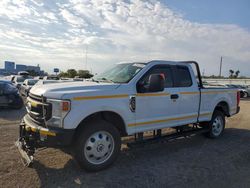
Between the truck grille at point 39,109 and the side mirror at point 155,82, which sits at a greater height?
the side mirror at point 155,82

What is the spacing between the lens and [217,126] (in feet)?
27.0

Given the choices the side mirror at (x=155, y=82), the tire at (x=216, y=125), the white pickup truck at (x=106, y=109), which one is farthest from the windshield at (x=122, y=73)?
the tire at (x=216, y=125)

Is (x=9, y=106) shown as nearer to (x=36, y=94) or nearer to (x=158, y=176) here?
(x=36, y=94)

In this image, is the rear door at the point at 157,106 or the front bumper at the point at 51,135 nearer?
the front bumper at the point at 51,135

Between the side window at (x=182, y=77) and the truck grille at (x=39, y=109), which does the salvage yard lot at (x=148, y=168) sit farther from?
the side window at (x=182, y=77)

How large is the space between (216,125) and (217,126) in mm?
60

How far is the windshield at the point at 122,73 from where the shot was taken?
5.83m

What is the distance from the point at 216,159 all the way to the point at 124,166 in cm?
207

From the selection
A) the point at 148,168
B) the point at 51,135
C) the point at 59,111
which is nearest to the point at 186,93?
the point at 148,168

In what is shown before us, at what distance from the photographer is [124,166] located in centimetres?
543

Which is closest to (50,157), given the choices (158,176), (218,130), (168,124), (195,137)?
(158,176)

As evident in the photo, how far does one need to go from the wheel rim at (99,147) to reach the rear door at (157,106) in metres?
0.72

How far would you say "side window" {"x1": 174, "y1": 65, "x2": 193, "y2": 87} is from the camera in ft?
21.8

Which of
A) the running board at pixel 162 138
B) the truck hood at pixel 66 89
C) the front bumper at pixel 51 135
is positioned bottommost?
the running board at pixel 162 138
